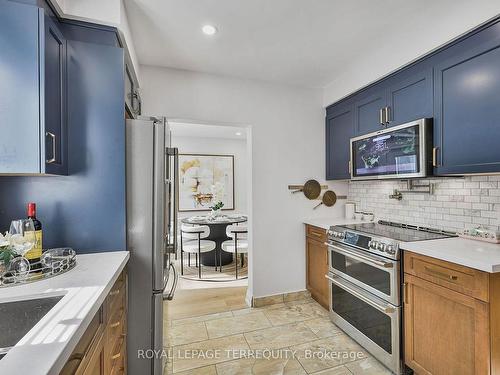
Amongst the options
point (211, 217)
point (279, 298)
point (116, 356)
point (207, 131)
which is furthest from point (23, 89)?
point (207, 131)

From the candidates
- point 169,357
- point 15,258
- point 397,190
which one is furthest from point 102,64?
point 397,190

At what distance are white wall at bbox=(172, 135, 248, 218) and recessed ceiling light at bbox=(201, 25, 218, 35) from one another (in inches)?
136

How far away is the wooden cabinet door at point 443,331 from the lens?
4.47 ft

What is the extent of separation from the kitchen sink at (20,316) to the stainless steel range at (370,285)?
77.5 inches

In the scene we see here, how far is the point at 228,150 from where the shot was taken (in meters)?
5.66

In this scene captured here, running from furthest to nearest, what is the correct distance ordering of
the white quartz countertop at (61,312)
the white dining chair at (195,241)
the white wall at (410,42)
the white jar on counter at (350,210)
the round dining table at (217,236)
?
the round dining table at (217,236)
the white dining chair at (195,241)
the white jar on counter at (350,210)
the white wall at (410,42)
the white quartz countertop at (61,312)

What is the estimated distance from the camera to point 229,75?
2791 millimetres

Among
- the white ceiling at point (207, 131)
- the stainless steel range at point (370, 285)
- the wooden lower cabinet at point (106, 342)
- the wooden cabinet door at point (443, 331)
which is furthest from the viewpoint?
the white ceiling at point (207, 131)

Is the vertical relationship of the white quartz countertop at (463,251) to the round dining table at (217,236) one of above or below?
above

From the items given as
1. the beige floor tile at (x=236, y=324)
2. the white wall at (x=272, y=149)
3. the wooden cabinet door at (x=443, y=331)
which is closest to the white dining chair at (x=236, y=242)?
the white wall at (x=272, y=149)

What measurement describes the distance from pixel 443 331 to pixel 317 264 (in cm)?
138

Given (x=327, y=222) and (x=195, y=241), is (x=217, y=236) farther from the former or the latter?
(x=327, y=222)

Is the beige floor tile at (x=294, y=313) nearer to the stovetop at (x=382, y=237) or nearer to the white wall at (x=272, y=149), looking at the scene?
the white wall at (x=272, y=149)

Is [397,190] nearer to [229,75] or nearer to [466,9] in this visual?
[466,9]
